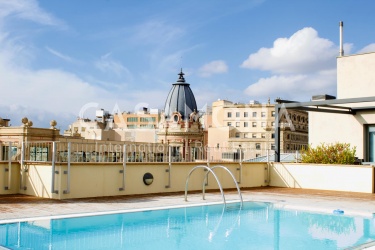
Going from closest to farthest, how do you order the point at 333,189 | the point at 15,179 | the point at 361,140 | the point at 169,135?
the point at 15,179 < the point at 333,189 < the point at 361,140 < the point at 169,135

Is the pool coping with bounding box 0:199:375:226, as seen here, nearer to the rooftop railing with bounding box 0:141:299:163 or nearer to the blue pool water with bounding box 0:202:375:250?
the blue pool water with bounding box 0:202:375:250

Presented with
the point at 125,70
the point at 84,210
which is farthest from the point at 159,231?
the point at 125,70

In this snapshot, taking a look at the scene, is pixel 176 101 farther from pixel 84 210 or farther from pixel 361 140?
pixel 84 210

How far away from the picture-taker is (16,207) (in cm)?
1176

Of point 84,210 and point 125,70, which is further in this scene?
point 125,70

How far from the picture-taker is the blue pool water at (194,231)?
329 inches

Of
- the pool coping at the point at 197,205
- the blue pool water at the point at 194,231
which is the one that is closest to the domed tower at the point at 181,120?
the pool coping at the point at 197,205

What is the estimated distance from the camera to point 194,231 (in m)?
9.82

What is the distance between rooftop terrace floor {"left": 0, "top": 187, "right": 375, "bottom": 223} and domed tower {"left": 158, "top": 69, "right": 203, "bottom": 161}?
60383 millimetres

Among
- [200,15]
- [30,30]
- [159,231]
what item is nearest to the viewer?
[159,231]

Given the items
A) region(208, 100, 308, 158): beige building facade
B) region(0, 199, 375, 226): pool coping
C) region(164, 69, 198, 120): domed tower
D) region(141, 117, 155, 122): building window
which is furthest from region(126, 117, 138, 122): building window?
region(0, 199, 375, 226): pool coping

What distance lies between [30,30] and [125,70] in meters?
10.6

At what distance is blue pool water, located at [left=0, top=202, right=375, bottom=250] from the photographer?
836 centimetres

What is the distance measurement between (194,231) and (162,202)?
388cm
